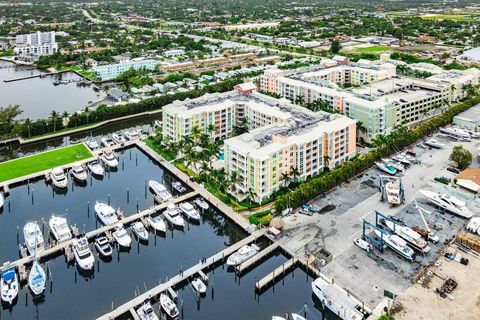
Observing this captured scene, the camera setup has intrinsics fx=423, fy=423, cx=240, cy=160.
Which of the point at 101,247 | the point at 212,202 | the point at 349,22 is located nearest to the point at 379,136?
the point at 212,202

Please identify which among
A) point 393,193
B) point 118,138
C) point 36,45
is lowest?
point 393,193

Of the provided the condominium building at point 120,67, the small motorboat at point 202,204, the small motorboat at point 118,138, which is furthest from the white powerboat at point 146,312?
the condominium building at point 120,67

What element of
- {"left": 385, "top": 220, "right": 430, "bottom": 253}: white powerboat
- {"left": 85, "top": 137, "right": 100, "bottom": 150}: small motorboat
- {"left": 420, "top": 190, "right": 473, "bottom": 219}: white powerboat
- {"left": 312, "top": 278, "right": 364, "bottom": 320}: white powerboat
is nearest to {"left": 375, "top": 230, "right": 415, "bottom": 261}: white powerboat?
{"left": 385, "top": 220, "right": 430, "bottom": 253}: white powerboat

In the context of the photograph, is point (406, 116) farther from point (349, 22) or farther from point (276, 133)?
point (349, 22)

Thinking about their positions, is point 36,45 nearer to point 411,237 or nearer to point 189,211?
point 189,211

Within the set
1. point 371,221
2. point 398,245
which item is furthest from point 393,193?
point 398,245

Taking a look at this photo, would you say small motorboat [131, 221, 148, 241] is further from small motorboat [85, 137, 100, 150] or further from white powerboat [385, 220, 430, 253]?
small motorboat [85, 137, 100, 150]
